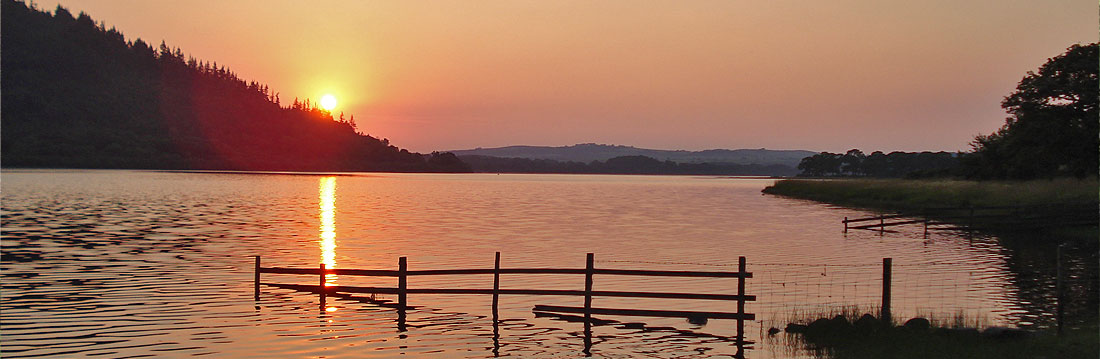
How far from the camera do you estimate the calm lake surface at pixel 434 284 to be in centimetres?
2245

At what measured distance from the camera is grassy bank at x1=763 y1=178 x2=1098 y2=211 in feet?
213

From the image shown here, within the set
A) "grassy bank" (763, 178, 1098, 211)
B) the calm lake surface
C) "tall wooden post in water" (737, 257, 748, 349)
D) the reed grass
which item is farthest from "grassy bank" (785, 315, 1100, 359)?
"grassy bank" (763, 178, 1098, 211)

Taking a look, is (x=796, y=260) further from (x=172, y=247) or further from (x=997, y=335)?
(x=172, y=247)

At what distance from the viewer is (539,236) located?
60750 mm

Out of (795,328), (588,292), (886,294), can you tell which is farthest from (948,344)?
(588,292)

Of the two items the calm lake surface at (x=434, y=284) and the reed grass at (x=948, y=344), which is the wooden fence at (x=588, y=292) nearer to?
the calm lake surface at (x=434, y=284)

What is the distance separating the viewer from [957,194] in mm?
82688

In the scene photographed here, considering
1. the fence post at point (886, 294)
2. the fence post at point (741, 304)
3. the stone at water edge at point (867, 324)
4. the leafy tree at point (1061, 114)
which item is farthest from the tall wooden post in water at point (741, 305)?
the leafy tree at point (1061, 114)

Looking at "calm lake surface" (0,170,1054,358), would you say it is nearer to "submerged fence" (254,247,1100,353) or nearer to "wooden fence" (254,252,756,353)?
"submerged fence" (254,247,1100,353)

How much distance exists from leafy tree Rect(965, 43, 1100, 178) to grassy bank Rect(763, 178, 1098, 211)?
2.51 metres

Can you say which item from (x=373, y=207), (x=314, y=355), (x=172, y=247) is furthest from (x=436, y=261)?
(x=373, y=207)

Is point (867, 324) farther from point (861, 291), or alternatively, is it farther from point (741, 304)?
point (861, 291)

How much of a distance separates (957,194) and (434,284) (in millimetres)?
64937

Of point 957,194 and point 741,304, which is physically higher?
point 957,194
